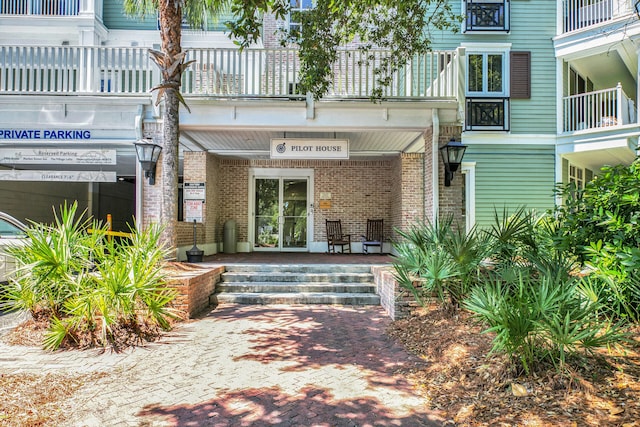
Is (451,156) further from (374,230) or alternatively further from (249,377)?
(249,377)

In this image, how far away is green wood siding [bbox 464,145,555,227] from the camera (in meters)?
13.8

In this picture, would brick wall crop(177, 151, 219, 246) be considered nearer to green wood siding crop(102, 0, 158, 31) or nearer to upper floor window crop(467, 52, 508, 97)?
green wood siding crop(102, 0, 158, 31)

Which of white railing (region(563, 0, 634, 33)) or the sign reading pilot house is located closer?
the sign reading pilot house

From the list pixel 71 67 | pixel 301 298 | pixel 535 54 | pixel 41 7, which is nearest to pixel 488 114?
pixel 535 54

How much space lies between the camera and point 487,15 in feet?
45.7

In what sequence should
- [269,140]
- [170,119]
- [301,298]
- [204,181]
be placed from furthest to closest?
[204,181] < [269,140] < [170,119] < [301,298]

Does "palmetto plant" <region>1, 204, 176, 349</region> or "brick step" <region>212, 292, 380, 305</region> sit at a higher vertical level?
"palmetto plant" <region>1, 204, 176, 349</region>

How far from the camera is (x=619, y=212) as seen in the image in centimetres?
486

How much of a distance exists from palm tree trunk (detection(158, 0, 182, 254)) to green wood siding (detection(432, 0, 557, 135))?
929 centimetres

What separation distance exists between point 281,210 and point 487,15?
9070mm

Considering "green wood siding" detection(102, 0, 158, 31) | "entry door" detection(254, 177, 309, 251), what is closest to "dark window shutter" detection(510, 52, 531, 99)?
"entry door" detection(254, 177, 309, 251)

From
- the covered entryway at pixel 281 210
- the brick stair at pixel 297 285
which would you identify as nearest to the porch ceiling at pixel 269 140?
the covered entryway at pixel 281 210

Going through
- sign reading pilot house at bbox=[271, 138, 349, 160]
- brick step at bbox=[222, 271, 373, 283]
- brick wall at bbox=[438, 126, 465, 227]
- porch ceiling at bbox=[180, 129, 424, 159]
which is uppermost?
porch ceiling at bbox=[180, 129, 424, 159]

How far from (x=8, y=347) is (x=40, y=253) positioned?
42.5 inches
